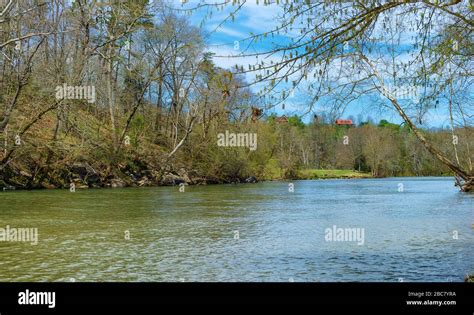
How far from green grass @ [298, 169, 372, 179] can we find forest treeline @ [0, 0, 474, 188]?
2869 mm

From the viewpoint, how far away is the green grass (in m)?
60.3

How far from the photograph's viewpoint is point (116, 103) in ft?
136

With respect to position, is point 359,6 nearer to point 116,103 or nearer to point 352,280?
point 352,280

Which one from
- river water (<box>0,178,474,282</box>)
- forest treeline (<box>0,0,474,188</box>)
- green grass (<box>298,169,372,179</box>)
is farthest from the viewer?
green grass (<box>298,169,372,179</box>)
